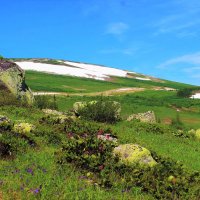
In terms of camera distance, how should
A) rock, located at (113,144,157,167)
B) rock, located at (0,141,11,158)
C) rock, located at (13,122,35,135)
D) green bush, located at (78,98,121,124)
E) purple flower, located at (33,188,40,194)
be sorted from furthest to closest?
1. green bush, located at (78,98,121,124)
2. rock, located at (13,122,35,135)
3. rock, located at (0,141,11,158)
4. rock, located at (113,144,157,167)
5. purple flower, located at (33,188,40,194)

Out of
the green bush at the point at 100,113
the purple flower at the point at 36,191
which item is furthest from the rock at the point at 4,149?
the green bush at the point at 100,113

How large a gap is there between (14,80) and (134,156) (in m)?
23.0

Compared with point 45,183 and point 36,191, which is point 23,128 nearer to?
point 45,183

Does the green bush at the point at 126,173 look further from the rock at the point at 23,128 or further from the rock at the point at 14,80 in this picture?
the rock at the point at 14,80

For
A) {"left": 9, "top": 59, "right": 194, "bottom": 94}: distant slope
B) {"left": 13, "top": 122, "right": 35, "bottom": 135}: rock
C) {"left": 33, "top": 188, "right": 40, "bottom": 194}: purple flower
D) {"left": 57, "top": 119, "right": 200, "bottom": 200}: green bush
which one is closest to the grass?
{"left": 33, "top": 188, "right": 40, "bottom": 194}: purple flower

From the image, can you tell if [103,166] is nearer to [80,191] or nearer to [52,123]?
[80,191]

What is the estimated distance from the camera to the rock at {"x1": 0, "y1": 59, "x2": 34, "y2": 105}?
3378 cm

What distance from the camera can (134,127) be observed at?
28359 millimetres

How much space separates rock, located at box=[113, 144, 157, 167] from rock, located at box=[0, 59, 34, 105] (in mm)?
21418

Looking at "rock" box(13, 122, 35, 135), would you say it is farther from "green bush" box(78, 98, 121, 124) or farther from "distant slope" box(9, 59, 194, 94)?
"distant slope" box(9, 59, 194, 94)

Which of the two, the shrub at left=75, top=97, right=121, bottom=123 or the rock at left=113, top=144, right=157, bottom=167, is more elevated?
the shrub at left=75, top=97, right=121, bottom=123

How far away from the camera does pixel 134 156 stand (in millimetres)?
13570

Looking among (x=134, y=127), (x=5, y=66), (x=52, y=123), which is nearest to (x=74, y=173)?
(x=52, y=123)

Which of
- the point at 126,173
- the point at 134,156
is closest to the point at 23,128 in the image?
the point at 134,156
